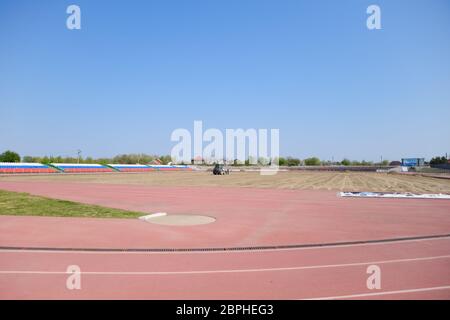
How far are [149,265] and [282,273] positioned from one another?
3.06m

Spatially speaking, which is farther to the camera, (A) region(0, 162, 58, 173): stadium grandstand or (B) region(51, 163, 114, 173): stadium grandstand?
(B) region(51, 163, 114, 173): stadium grandstand

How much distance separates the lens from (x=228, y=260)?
8062 millimetres

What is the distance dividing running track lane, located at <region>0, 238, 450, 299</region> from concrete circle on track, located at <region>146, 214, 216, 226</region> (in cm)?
425

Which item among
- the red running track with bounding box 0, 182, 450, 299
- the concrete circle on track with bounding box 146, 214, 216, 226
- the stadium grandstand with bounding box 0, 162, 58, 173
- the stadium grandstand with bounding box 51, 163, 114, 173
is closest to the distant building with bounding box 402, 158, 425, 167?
the stadium grandstand with bounding box 51, 163, 114, 173

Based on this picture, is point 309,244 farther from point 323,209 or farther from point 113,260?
point 323,209

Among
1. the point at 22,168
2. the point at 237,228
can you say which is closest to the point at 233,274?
the point at 237,228

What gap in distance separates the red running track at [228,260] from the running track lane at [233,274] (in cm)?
2

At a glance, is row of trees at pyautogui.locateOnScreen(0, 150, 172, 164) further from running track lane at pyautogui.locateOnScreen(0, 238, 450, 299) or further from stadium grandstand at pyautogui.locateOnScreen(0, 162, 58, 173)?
running track lane at pyautogui.locateOnScreen(0, 238, 450, 299)

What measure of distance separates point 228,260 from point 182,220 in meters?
5.73

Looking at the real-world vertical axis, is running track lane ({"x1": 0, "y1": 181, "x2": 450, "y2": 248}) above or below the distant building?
above

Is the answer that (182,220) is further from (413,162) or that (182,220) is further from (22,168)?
(413,162)

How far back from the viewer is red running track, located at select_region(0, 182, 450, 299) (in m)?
6.11

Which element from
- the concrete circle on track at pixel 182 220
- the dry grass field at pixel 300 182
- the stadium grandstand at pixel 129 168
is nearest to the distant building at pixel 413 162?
the dry grass field at pixel 300 182

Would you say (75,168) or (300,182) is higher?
(75,168)
